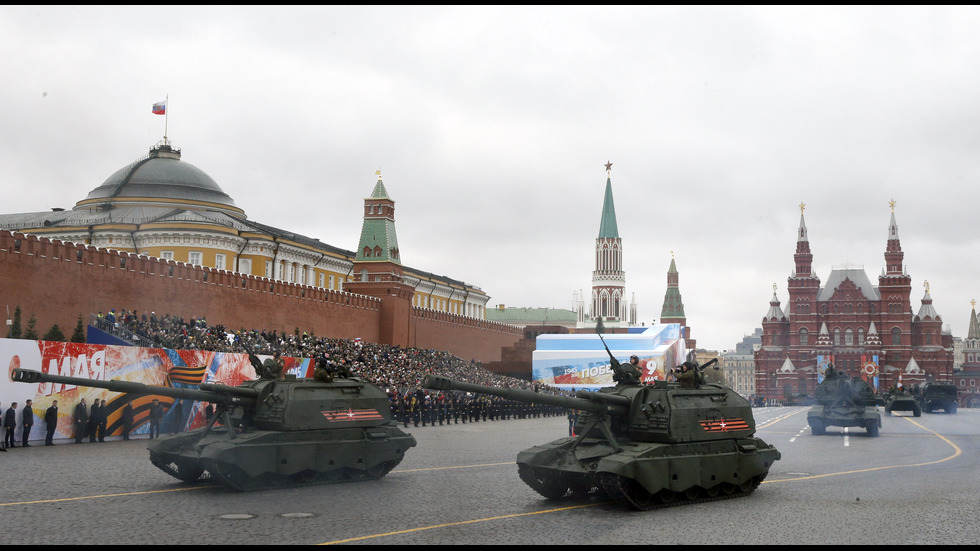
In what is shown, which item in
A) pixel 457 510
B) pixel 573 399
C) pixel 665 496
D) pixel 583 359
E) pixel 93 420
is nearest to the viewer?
pixel 457 510

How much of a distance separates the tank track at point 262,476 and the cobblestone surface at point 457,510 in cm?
20

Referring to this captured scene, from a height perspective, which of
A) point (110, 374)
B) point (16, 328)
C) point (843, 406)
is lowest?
point (843, 406)

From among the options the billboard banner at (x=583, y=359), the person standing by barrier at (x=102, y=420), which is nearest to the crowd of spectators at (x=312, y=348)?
the person standing by barrier at (x=102, y=420)

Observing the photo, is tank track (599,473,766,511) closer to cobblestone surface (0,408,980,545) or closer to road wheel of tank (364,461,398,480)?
cobblestone surface (0,408,980,545)

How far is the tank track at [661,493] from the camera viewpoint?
1192 cm

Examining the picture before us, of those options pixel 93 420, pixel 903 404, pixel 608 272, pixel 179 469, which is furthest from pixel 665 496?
pixel 608 272

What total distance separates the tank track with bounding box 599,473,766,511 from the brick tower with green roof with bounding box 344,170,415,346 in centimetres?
4202

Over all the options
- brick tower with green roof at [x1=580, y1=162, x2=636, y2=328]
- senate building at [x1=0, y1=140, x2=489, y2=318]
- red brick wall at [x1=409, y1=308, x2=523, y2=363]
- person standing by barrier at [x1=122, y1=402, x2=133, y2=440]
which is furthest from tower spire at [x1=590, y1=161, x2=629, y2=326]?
person standing by barrier at [x1=122, y1=402, x2=133, y2=440]

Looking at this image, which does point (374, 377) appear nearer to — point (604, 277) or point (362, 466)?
point (362, 466)

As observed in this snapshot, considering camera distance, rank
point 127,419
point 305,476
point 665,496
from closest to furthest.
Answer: point 665,496 → point 305,476 → point 127,419

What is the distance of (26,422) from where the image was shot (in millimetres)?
20859

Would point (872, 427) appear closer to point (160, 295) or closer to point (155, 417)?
point (155, 417)

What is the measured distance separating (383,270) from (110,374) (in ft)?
114

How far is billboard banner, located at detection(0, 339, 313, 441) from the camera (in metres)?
21.5
